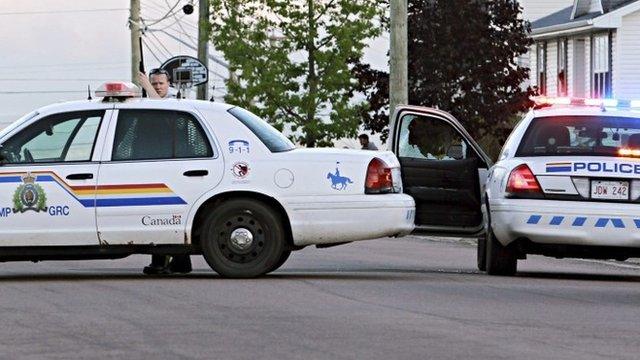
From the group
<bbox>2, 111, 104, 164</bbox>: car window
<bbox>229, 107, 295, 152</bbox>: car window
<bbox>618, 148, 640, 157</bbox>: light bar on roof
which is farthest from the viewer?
<bbox>618, 148, 640, 157</bbox>: light bar on roof

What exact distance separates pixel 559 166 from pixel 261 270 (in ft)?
8.93

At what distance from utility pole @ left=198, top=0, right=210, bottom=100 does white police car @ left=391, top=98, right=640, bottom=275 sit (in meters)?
32.1

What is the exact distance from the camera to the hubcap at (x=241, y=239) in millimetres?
15883

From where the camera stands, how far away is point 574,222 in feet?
53.7

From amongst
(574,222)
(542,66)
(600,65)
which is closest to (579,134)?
(574,222)

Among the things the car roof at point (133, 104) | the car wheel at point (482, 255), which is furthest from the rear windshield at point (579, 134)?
the car roof at point (133, 104)

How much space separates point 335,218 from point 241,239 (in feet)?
2.57

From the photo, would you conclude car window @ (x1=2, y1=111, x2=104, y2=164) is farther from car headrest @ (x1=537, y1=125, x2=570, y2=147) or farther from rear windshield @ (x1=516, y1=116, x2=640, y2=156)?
car headrest @ (x1=537, y1=125, x2=570, y2=147)

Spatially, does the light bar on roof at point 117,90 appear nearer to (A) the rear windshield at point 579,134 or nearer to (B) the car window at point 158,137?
(B) the car window at point 158,137

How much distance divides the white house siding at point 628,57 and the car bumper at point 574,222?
3627 centimetres

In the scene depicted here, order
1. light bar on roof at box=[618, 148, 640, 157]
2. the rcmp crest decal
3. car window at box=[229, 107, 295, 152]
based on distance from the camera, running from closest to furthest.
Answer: the rcmp crest decal → car window at box=[229, 107, 295, 152] → light bar on roof at box=[618, 148, 640, 157]

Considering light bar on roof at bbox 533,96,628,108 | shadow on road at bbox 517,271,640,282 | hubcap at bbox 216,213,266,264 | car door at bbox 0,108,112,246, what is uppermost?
light bar on roof at bbox 533,96,628,108

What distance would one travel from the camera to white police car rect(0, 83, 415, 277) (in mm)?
15797

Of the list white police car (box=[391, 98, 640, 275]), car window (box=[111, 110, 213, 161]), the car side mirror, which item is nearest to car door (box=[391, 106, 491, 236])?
white police car (box=[391, 98, 640, 275])
